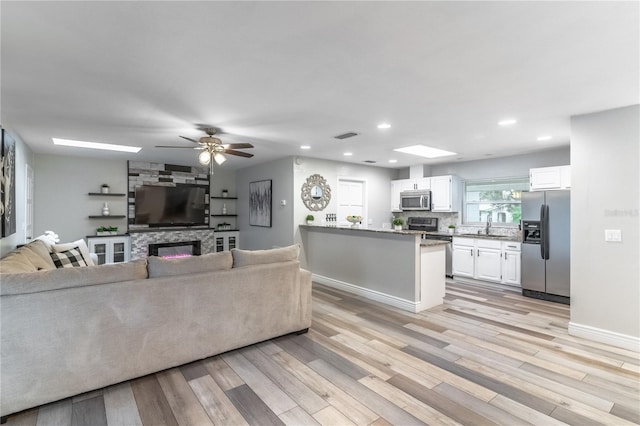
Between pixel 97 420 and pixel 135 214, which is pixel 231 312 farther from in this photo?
pixel 135 214

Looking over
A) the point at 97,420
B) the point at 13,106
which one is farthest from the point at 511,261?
the point at 13,106

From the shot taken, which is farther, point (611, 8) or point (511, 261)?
point (511, 261)

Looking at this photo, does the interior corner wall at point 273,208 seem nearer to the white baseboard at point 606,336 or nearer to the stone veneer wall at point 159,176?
the stone veneer wall at point 159,176

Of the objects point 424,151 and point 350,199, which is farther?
point 350,199

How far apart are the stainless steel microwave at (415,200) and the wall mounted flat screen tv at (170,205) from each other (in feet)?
16.0

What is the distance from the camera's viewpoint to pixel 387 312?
421 cm

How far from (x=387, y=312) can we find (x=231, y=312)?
7.11 ft

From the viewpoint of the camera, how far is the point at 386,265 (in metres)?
4.66

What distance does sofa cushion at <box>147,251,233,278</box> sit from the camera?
8.91 ft

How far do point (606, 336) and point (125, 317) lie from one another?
15.1ft

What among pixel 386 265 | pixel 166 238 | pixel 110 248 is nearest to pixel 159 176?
pixel 166 238

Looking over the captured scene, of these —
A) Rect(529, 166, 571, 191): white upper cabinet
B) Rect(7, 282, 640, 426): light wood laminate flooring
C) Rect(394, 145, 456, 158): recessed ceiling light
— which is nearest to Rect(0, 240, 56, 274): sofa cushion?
Rect(7, 282, 640, 426): light wood laminate flooring

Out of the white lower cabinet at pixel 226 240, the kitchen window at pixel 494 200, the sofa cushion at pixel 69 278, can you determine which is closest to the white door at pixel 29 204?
the white lower cabinet at pixel 226 240

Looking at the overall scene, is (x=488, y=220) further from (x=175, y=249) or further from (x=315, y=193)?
(x=175, y=249)
